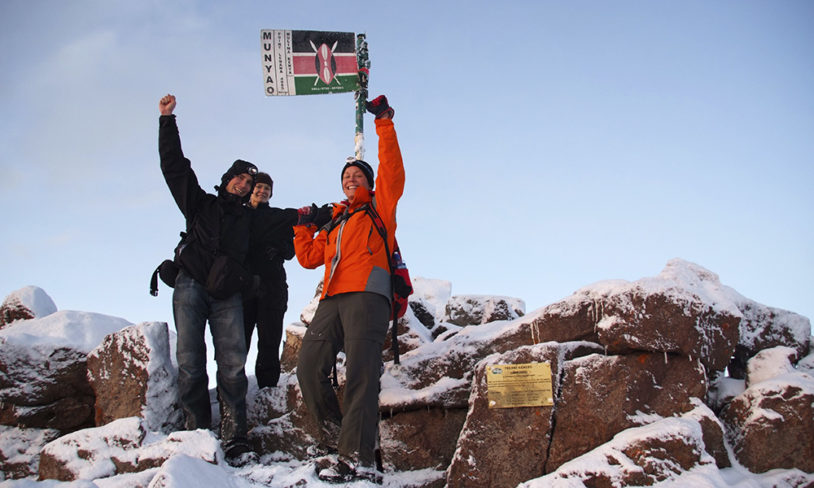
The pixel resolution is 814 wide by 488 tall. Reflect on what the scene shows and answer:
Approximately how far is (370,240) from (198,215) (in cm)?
207

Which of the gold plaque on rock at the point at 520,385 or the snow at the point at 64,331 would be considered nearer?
the gold plaque on rock at the point at 520,385

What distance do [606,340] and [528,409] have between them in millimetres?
1022

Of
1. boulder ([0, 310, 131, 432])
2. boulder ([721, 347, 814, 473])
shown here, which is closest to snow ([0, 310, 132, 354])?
boulder ([0, 310, 131, 432])

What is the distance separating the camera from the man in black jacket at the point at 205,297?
565cm

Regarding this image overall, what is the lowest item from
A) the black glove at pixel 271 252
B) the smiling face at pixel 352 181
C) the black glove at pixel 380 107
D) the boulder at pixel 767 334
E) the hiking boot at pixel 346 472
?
the hiking boot at pixel 346 472

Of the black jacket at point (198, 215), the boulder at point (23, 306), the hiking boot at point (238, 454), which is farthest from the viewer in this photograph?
the boulder at point (23, 306)

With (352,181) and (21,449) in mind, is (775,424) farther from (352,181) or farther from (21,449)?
(21,449)

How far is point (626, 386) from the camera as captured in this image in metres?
5.20

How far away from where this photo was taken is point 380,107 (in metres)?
5.34

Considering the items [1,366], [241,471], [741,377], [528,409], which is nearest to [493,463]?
[528,409]

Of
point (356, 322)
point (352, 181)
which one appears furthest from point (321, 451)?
point (352, 181)

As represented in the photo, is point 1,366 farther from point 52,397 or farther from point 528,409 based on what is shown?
point 528,409

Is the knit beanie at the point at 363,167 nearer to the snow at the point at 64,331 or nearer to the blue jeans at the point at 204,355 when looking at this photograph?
the blue jeans at the point at 204,355

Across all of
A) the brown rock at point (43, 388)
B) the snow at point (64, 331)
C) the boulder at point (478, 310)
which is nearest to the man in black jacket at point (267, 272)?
the snow at point (64, 331)
